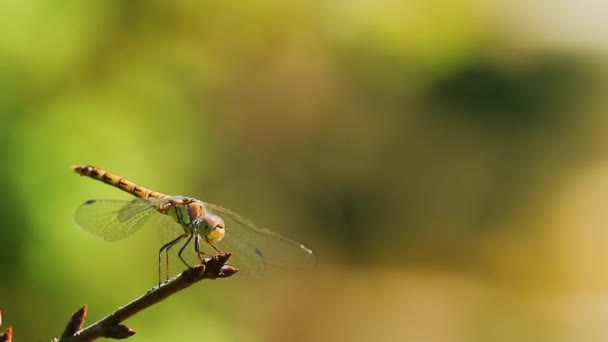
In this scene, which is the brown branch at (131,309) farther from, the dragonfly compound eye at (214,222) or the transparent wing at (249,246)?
the transparent wing at (249,246)

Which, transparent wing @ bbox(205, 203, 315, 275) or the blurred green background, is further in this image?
the blurred green background

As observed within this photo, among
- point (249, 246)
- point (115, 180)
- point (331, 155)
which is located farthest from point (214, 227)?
point (331, 155)

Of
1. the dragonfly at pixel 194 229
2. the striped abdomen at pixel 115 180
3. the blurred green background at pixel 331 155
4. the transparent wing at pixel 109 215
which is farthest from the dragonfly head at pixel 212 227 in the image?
the blurred green background at pixel 331 155

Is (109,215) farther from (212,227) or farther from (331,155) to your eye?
(331,155)

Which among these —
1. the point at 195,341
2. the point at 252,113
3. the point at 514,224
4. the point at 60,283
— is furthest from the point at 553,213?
the point at 60,283

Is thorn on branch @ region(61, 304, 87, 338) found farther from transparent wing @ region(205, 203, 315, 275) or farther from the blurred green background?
the blurred green background

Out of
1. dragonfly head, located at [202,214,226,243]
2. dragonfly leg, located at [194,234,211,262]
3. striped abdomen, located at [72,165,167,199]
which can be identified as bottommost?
dragonfly leg, located at [194,234,211,262]

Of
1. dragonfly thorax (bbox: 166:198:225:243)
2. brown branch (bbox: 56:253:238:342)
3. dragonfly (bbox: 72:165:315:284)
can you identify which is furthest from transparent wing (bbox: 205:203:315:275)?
brown branch (bbox: 56:253:238:342)
